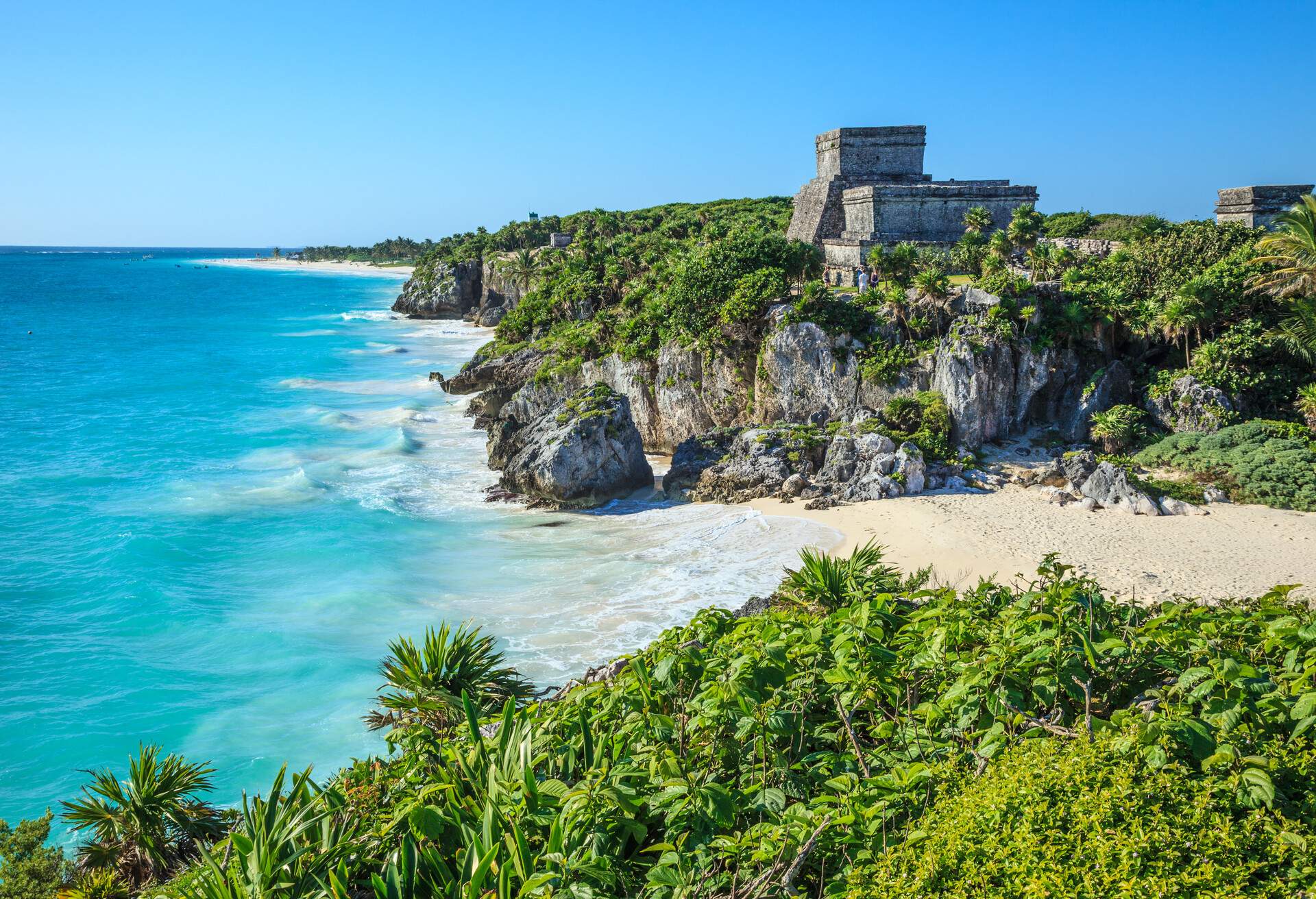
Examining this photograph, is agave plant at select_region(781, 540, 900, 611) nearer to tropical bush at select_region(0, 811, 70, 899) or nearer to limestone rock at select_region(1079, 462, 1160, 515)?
tropical bush at select_region(0, 811, 70, 899)

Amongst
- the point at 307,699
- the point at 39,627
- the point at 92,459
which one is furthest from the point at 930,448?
the point at 92,459

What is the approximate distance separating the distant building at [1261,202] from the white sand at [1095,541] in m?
13.2

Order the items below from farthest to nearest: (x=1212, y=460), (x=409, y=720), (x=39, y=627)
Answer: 1. (x=1212, y=460)
2. (x=39, y=627)
3. (x=409, y=720)

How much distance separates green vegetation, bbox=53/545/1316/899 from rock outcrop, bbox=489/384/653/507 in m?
15.6

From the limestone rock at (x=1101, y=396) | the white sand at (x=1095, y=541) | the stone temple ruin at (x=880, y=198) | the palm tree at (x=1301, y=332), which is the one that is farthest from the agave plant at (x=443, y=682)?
the stone temple ruin at (x=880, y=198)

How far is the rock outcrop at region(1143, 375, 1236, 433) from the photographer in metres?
20.0

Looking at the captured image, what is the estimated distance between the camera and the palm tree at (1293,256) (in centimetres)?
1938

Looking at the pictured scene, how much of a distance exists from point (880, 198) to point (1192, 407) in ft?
43.4

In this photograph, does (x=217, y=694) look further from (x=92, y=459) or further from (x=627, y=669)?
(x=92, y=459)

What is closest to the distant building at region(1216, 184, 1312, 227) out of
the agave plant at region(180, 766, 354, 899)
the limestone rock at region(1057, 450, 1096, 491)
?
the limestone rock at region(1057, 450, 1096, 491)

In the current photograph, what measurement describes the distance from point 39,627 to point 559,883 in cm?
1683

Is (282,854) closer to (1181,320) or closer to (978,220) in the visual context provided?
(1181,320)

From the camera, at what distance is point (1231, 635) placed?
523cm

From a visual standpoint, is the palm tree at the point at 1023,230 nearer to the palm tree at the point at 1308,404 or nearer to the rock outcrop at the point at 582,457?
the palm tree at the point at 1308,404
